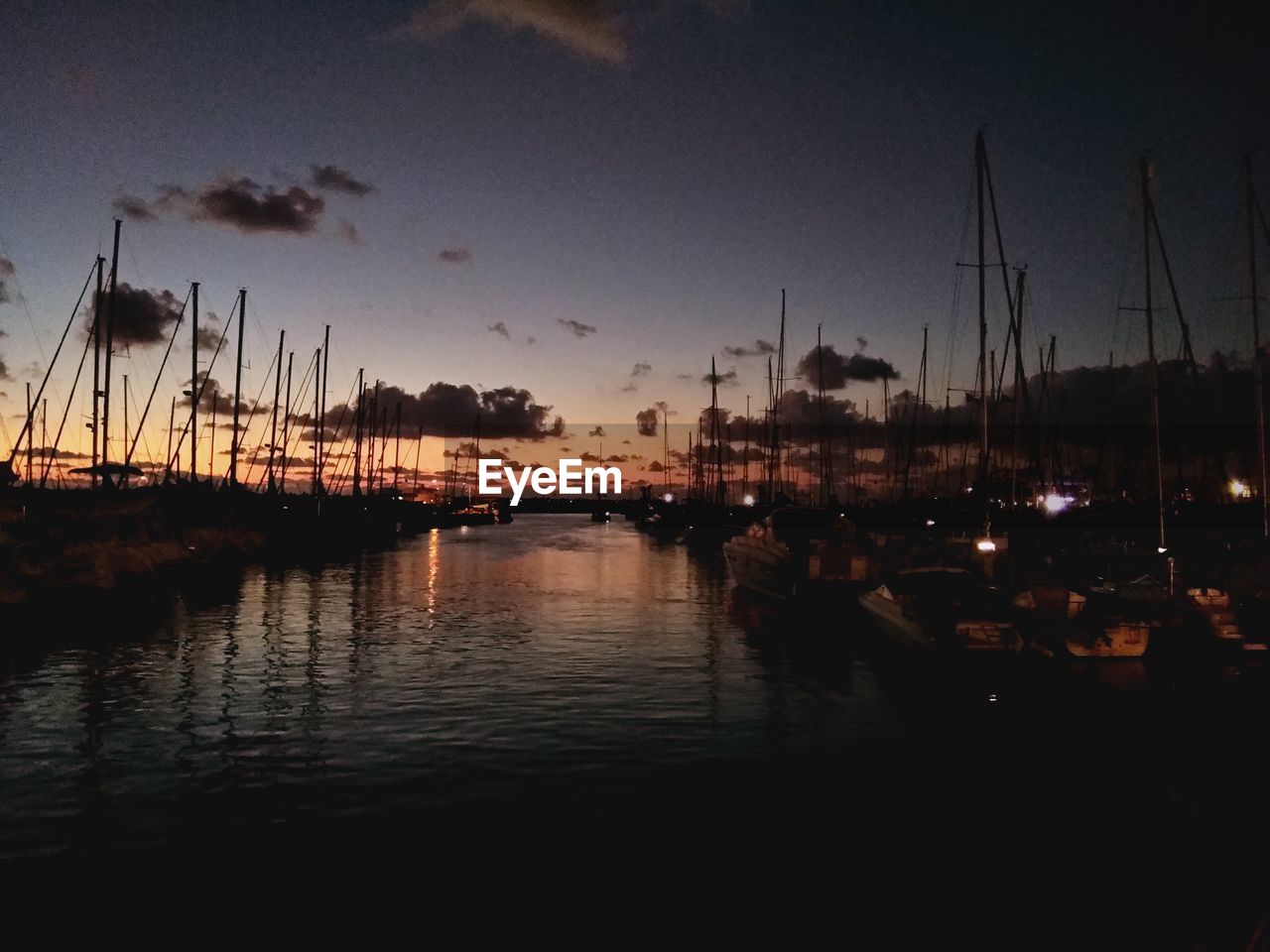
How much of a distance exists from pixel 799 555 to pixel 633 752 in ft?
72.2

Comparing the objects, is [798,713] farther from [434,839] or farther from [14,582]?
[14,582]

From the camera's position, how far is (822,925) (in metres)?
8.88

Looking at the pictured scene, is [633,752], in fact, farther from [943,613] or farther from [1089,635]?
[1089,635]

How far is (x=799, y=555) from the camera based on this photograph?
36031mm

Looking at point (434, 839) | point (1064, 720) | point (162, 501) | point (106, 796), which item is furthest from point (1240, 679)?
point (162, 501)

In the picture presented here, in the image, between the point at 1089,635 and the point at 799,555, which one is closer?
the point at 1089,635

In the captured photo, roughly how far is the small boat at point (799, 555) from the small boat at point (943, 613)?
20.2 ft

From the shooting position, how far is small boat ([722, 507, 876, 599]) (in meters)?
34.1

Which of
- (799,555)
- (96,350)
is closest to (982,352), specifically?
(799,555)

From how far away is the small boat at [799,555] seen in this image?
112 feet

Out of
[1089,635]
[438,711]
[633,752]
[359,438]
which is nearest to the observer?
[633,752]

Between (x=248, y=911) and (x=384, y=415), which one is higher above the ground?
(x=384, y=415)

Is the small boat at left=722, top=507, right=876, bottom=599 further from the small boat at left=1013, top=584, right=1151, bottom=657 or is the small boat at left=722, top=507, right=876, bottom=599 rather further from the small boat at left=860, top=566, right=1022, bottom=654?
the small boat at left=1013, top=584, right=1151, bottom=657

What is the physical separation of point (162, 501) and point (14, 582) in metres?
25.1
